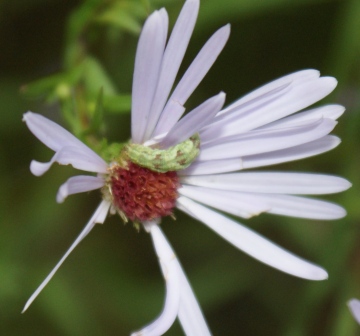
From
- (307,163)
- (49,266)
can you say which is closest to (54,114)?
(49,266)

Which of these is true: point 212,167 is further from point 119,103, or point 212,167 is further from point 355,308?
point 355,308

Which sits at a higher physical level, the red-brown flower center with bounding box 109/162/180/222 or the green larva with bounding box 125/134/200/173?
the green larva with bounding box 125/134/200/173

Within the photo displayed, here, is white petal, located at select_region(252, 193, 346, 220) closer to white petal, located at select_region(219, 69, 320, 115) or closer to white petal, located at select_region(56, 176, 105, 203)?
white petal, located at select_region(219, 69, 320, 115)

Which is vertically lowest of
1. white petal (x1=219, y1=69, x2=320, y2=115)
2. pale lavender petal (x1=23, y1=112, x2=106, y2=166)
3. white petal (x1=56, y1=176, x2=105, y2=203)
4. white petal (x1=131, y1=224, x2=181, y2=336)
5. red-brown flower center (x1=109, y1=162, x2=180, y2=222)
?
white petal (x1=131, y1=224, x2=181, y2=336)

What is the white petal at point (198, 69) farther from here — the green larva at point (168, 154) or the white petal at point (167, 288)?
the white petal at point (167, 288)

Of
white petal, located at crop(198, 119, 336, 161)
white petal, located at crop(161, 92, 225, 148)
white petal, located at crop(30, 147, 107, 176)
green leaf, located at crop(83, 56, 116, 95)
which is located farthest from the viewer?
green leaf, located at crop(83, 56, 116, 95)

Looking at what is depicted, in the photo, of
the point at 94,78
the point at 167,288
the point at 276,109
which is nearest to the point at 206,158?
the point at 276,109

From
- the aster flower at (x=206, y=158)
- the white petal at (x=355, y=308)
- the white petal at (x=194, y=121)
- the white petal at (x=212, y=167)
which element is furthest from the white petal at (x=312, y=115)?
the white petal at (x=355, y=308)

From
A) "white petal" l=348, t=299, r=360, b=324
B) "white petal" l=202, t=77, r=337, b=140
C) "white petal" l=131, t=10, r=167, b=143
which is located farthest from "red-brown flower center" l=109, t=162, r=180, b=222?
"white petal" l=348, t=299, r=360, b=324

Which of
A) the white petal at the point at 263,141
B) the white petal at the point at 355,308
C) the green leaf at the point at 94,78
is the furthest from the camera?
the green leaf at the point at 94,78
